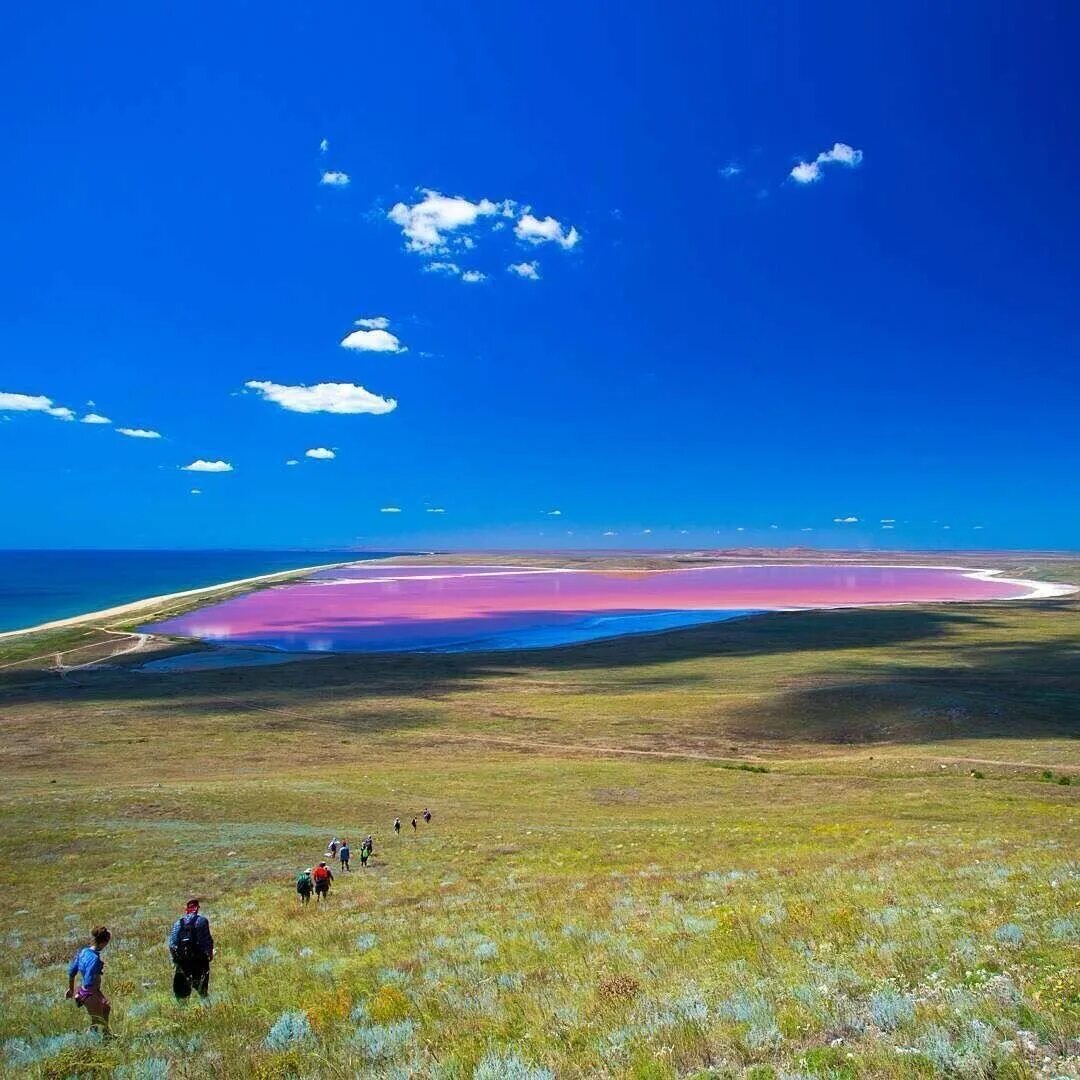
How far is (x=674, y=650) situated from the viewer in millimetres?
86000

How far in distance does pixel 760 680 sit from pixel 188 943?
59554mm

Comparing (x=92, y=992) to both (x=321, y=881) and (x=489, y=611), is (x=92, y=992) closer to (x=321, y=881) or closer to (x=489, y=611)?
(x=321, y=881)

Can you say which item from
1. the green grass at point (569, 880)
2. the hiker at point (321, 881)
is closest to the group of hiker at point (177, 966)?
the green grass at point (569, 880)

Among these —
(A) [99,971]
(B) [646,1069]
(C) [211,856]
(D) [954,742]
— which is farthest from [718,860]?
(D) [954,742]

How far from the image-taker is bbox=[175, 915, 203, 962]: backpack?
12023 mm

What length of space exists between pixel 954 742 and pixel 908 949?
39.7 metres

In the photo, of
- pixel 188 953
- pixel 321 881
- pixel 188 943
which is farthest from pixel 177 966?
pixel 321 881

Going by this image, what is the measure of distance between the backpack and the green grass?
3.74 ft

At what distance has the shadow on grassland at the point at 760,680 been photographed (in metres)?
49.7

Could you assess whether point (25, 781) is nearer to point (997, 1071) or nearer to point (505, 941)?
point (505, 941)

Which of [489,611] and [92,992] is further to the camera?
[489,611]

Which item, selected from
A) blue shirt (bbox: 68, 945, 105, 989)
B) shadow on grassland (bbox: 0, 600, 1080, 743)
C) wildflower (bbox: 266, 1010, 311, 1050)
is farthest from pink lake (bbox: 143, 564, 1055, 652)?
wildflower (bbox: 266, 1010, 311, 1050)

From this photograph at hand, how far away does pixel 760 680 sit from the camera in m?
64.7

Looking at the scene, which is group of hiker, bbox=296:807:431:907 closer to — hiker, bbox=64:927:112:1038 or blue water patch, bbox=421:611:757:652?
hiker, bbox=64:927:112:1038
